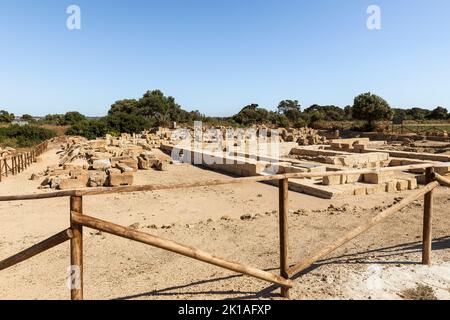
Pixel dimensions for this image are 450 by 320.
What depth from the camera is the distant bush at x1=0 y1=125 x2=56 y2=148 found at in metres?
32.1

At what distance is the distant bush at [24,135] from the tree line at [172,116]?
3.72 m

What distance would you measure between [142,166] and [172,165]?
1.93 m

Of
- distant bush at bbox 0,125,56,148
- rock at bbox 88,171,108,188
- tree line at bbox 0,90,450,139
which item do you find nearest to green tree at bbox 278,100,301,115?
tree line at bbox 0,90,450,139

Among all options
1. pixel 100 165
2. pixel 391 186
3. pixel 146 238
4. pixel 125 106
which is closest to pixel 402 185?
pixel 391 186

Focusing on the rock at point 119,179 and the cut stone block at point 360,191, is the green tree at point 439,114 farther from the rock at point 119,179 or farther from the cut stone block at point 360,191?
the rock at point 119,179

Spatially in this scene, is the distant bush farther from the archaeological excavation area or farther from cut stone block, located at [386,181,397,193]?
cut stone block, located at [386,181,397,193]

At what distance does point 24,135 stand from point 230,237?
3429 cm

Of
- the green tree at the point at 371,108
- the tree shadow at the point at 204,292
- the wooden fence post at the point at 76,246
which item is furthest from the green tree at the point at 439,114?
the wooden fence post at the point at 76,246

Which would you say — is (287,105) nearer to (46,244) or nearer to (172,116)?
(172,116)

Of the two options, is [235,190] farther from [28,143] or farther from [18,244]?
[28,143]

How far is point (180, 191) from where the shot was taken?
448 inches

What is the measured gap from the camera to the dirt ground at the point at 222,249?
3834mm

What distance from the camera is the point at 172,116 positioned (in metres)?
60.2
